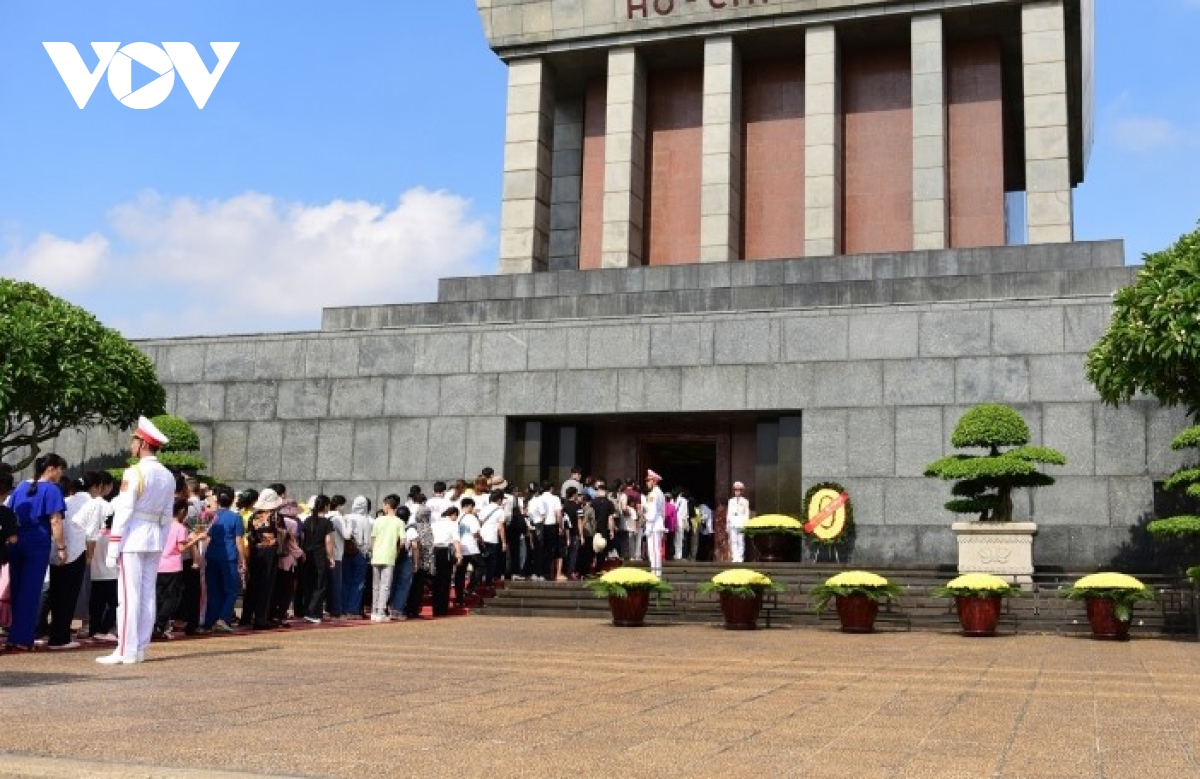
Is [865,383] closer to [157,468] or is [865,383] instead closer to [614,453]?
[614,453]

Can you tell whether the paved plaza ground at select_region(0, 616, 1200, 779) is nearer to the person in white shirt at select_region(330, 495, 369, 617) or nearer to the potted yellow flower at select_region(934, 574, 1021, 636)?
the potted yellow flower at select_region(934, 574, 1021, 636)

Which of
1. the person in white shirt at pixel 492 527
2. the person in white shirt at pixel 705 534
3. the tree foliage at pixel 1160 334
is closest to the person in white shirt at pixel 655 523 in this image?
the person in white shirt at pixel 492 527

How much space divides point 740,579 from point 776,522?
18.0ft

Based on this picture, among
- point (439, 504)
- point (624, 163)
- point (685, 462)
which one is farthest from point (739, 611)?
point (624, 163)

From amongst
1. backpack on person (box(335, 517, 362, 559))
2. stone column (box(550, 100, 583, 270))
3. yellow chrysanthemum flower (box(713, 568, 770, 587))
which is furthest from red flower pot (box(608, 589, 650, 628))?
stone column (box(550, 100, 583, 270))

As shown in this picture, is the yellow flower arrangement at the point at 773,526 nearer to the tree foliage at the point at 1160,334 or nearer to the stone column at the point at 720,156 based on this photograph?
the tree foliage at the point at 1160,334

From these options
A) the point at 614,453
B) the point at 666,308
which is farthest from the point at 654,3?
the point at 614,453

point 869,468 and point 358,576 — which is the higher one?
point 869,468

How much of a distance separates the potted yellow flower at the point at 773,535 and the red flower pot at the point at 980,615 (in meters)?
5.88

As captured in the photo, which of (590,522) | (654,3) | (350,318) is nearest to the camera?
(590,522)

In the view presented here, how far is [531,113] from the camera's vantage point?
3088cm

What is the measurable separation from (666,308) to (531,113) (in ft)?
27.4

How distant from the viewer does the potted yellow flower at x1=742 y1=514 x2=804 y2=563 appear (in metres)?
21.0

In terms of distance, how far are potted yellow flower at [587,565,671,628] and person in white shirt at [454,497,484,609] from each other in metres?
2.66
